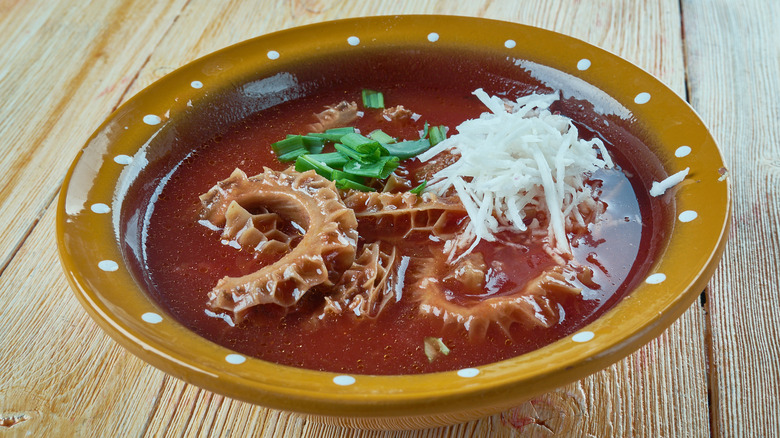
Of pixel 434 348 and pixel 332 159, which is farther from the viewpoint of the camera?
pixel 332 159

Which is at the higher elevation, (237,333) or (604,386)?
(237,333)

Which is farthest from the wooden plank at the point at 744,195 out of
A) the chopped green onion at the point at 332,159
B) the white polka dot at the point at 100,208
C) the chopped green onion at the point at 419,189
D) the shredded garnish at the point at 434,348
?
the white polka dot at the point at 100,208

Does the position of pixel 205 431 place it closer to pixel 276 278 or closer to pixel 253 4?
pixel 276 278

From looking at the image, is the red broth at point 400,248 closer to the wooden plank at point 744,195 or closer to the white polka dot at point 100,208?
the white polka dot at point 100,208

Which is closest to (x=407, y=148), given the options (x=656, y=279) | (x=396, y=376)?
(x=656, y=279)

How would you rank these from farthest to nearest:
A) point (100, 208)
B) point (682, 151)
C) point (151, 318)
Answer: point (682, 151)
point (100, 208)
point (151, 318)

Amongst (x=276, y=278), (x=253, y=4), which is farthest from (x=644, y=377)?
(x=253, y=4)

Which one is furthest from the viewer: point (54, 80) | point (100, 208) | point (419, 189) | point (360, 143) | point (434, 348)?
point (54, 80)

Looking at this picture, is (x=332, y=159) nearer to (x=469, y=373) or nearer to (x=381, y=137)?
(x=381, y=137)

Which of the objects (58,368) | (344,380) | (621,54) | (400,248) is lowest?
(58,368)
